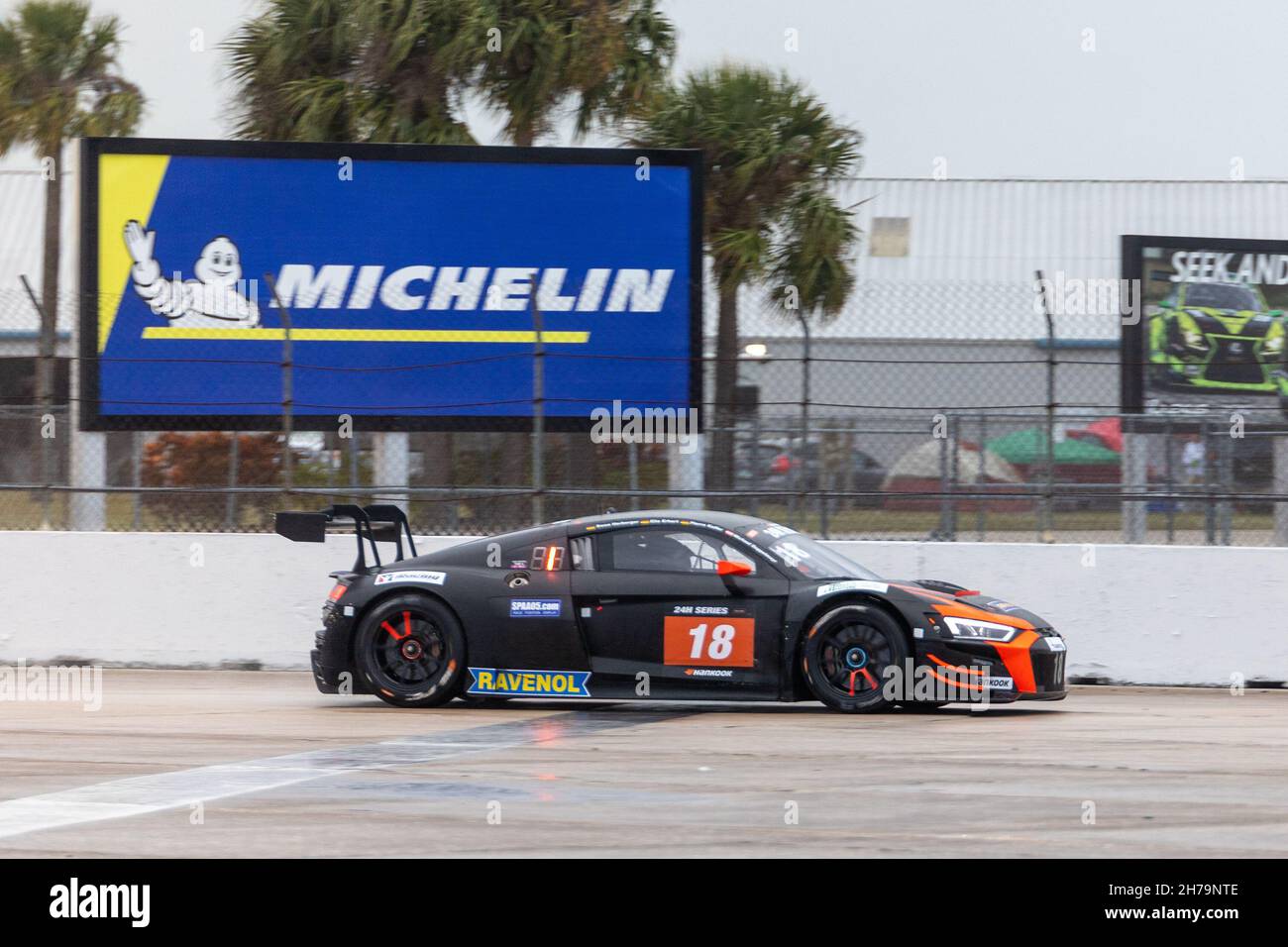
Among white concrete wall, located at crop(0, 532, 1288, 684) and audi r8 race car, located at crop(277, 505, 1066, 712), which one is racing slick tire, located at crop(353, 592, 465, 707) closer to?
audi r8 race car, located at crop(277, 505, 1066, 712)

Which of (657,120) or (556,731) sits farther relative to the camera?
(657,120)

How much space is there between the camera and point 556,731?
29.7ft

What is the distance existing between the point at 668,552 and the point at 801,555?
76 centimetres

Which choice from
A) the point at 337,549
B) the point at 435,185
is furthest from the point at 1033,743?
the point at 435,185

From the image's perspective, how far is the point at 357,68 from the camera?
20953 mm

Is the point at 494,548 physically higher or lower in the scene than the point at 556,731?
higher

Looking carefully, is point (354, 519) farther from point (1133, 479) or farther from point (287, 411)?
point (1133, 479)

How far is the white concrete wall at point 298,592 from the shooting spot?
12.1 metres

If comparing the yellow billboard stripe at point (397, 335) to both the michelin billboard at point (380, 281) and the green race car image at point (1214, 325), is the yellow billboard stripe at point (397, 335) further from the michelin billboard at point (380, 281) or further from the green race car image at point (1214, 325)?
the green race car image at point (1214, 325)

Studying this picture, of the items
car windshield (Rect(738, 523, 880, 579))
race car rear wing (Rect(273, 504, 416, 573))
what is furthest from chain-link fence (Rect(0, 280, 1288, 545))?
car windshield (Rect(738, 523, 880, 579))

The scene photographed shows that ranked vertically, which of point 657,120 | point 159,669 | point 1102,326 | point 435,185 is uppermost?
point 657,120

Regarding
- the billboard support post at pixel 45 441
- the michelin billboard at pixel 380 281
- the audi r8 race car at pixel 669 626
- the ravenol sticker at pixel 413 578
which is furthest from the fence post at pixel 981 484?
the billboard support post at pixel 45 441
